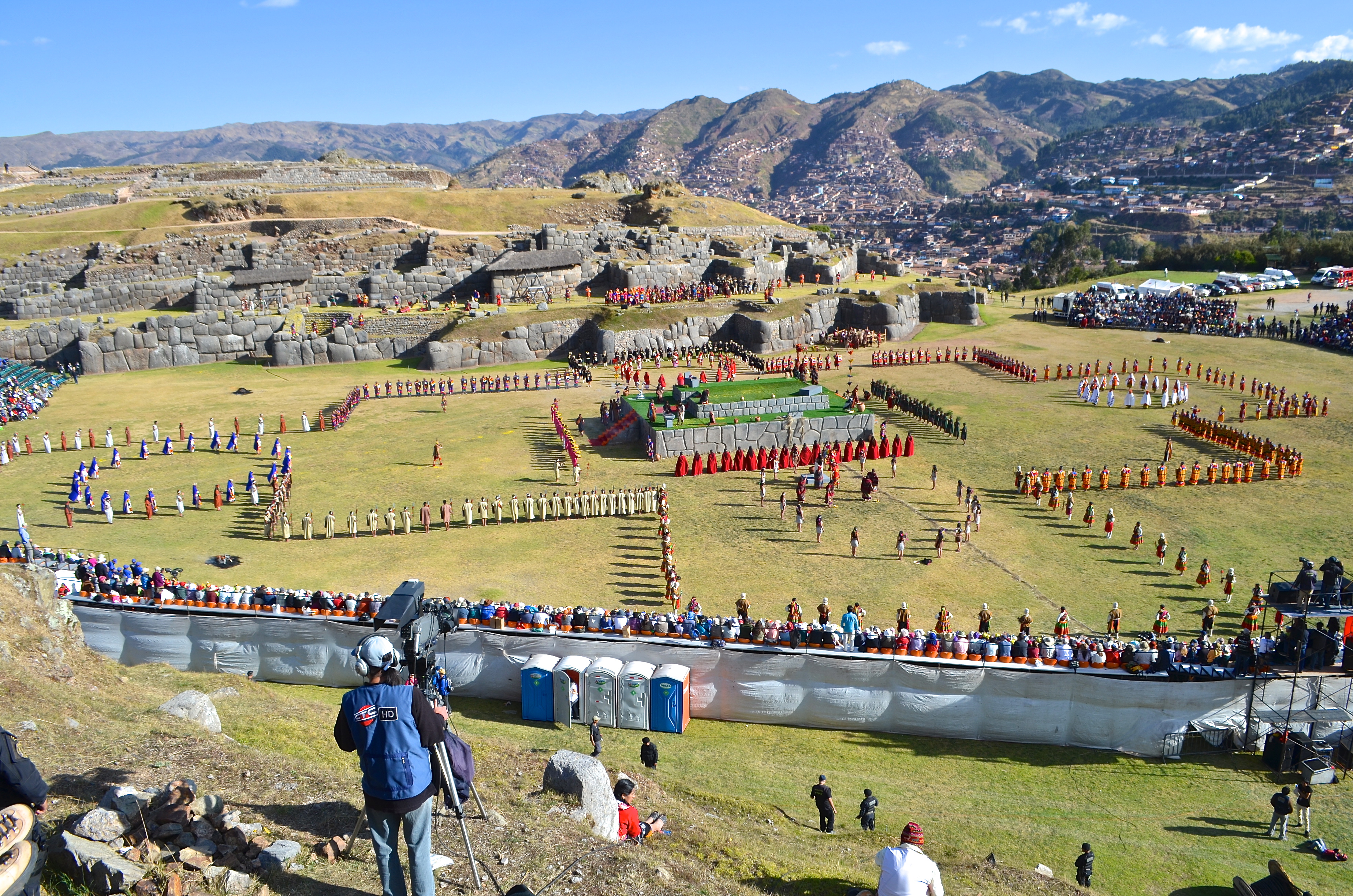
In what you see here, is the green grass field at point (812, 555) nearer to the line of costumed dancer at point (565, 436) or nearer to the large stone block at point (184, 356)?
the line of costumed dancer at point (565, 436)

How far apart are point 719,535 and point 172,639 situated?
14807 mm

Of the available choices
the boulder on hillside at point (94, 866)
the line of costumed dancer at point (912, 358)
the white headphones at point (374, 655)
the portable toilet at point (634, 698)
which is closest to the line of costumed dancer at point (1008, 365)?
the line of costumed dancer at point (912, 358)

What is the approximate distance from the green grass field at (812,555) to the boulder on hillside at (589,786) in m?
0.93

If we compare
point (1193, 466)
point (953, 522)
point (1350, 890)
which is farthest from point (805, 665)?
point (1193, 466)

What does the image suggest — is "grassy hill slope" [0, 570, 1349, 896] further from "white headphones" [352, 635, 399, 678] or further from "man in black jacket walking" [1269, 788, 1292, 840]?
"white headphones" [352, 635, 399, 678]

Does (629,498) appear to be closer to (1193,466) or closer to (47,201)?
(1193,466)

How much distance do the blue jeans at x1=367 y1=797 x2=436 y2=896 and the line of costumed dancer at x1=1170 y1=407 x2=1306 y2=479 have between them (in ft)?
108

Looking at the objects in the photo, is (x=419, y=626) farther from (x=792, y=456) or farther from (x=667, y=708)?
(x=792, y=456)

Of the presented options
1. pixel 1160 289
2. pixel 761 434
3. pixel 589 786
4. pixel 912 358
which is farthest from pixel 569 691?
pixel 1160 289

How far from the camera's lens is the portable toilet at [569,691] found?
1752cm

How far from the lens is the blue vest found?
7441mm

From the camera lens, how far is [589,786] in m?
11.4

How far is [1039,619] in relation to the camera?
69.8 ft

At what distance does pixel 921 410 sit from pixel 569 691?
2671 cm
